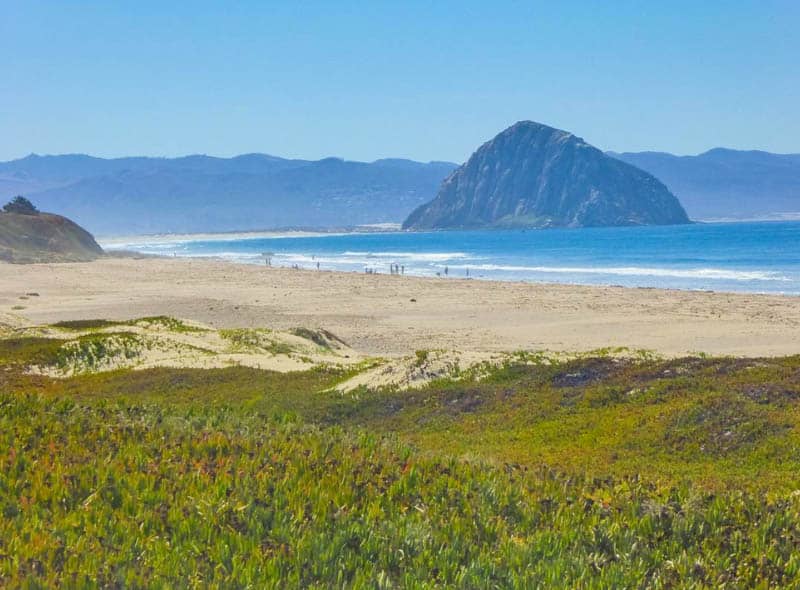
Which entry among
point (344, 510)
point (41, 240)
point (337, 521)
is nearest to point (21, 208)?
point (41, 240)

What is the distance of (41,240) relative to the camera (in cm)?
11525

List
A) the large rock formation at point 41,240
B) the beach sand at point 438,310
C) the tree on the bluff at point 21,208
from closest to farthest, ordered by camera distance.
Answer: the beach sand at point 438,310 < the large rock formation at point 41,240 < the tree on the bluff at point 21,208

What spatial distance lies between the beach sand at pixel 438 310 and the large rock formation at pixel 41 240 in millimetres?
28408

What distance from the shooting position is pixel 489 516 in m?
6.61

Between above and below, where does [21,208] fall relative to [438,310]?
above

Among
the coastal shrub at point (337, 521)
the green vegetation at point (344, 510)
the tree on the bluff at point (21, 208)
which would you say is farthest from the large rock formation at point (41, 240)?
the coastal shrub at point (337, 521)

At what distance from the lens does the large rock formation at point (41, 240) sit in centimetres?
10493

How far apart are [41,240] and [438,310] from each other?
273 ft

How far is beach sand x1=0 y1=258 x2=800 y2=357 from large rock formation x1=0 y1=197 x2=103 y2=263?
1118 inches

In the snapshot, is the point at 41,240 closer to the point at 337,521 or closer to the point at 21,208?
the point at 21,208

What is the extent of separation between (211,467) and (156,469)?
18.8 inches

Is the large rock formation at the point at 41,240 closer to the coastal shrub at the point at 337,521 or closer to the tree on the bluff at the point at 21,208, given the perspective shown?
the tree on the bluff at the point at 21,208

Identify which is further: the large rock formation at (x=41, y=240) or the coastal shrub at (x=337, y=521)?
the large rock formation at (x=41, y=240)

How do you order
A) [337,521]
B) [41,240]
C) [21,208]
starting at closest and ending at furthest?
[337,521] < [41,240] < [21,208]
